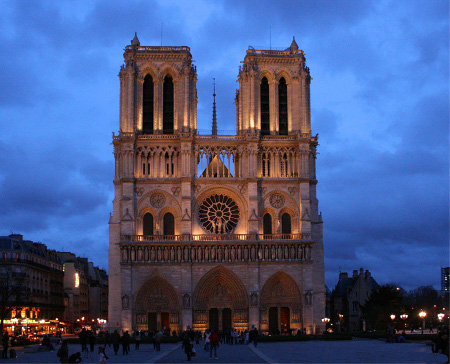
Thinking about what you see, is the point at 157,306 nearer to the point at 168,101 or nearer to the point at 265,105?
the point at 168,101

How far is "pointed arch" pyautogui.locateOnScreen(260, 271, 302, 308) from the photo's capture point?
58.7 meters

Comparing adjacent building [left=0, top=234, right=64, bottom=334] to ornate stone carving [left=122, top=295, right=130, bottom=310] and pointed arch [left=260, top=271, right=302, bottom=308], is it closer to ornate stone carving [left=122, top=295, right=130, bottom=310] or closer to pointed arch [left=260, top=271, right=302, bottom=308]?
ornate stone carving [left=122, top=295, right=130, bottom=310]

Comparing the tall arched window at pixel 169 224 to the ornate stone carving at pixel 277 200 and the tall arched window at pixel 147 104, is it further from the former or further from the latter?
the ornate stone carving at pixel 277 200

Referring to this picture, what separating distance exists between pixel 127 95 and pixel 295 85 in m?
15.2

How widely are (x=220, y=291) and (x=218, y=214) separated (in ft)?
22.0

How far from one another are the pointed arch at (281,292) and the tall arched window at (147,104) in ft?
57.4

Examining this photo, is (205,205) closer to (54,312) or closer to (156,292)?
(156,292)

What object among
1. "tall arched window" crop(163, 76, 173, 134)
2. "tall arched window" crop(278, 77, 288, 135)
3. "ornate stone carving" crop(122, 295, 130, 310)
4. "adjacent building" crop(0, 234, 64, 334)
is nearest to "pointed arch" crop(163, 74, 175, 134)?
"tall arched window" crop(163, 76, 173, 134)

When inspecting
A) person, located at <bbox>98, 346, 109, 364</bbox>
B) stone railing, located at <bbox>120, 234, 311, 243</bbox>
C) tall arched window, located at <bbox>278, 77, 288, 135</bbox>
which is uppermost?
tall arched window, located at <bbox>278, 77, 288, 135</bbox>

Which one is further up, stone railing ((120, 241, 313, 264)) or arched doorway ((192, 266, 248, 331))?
stone railing ((120, 241, 313, 264))

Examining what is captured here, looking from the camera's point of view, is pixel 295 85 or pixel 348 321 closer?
pixel 295 85

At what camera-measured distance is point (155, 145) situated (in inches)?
2392

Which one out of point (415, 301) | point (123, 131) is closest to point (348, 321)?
point (123, 131)

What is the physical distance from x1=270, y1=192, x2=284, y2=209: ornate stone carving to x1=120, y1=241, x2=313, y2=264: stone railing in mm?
3790
